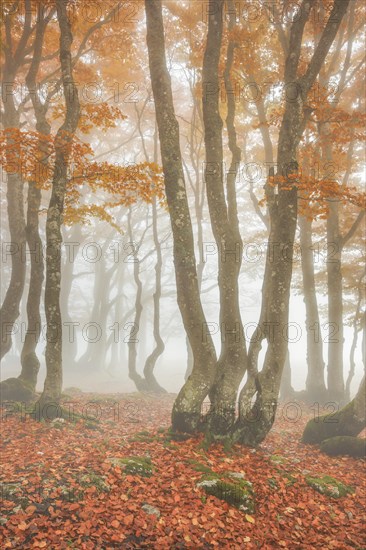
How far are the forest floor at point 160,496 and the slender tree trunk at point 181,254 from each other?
0.82 m

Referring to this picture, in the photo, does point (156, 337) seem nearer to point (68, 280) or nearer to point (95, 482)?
point (68, 280)

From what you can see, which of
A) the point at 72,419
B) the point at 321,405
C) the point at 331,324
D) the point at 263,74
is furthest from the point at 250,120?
the point at 72,419

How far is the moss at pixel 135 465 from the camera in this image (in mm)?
6074

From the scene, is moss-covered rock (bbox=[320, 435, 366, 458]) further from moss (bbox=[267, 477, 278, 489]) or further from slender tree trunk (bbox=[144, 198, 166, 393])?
slender tree trunk (bbox=[144, 198, 166, 393])

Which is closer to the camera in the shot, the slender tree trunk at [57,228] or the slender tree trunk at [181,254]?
the slender tree trunk at [181,254]

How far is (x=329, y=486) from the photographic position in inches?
264

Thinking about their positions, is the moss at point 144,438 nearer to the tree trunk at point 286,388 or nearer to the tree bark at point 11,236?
the tree bark at point 11,236

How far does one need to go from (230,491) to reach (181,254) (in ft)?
14.6

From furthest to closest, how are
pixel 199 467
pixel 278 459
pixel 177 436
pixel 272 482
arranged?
pixel 177 436
pixel 278 459
pixel 272 482
pixel 199 467

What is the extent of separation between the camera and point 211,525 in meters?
4.98

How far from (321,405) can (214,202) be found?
35.3ft

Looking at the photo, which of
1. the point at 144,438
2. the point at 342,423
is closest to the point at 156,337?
the point at 144,438

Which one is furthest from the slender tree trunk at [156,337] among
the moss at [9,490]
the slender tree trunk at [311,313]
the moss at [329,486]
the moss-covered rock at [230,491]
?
the moss at [9,490]

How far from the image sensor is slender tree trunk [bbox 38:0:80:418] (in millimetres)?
8781
